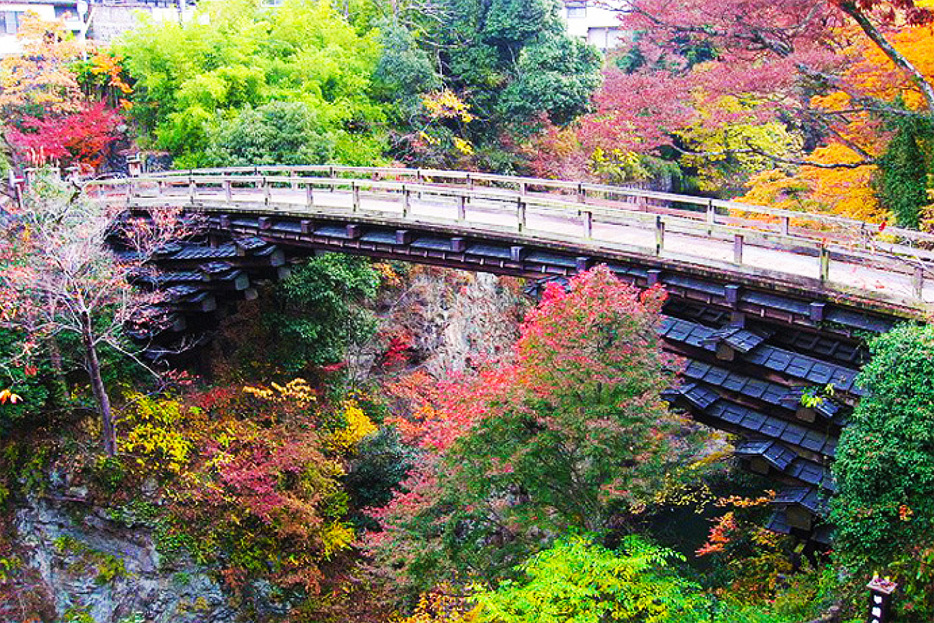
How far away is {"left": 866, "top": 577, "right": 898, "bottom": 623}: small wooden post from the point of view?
11.2 meters

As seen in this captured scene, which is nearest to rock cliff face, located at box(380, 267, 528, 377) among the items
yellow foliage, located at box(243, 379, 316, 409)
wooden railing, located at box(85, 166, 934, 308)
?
wooden railing, located at box(85, 166, 934, 308)

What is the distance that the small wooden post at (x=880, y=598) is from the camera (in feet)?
36.8

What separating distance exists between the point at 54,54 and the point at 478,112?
16.9 m

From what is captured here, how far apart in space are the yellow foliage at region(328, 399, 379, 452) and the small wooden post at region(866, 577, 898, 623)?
50.8ft

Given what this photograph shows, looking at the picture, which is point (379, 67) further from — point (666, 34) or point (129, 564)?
point (129, 564)

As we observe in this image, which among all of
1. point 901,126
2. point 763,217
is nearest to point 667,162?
point 763,217

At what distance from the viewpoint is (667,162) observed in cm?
4319

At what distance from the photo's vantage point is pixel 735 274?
1536 centimetres

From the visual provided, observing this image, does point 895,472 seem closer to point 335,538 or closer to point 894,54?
point 894,54

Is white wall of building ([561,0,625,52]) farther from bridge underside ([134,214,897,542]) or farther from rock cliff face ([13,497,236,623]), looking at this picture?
rock cliff face ([13,497,236,623])

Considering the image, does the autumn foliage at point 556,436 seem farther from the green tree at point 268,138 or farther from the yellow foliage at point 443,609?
the green tree at point 268,138

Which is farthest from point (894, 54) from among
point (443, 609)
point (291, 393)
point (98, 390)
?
point (98, 390)

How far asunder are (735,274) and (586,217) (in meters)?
3.54

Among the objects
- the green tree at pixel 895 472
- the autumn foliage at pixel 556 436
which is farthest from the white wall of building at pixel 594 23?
the green tree at pixel 895 472
